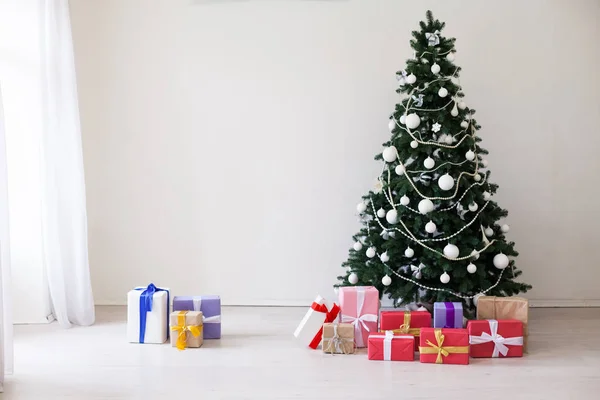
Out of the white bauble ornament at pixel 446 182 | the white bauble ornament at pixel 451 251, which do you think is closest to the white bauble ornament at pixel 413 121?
the white bauble ornament at pixel 446 182

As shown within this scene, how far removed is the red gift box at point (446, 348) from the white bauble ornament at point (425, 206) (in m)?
0.70

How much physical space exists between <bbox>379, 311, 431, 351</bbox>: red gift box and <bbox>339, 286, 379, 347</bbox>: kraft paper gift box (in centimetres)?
9

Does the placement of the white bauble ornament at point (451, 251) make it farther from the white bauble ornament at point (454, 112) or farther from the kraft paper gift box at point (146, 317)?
the kraft paper gift box at point (146, 317)

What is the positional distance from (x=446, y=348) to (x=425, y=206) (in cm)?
80

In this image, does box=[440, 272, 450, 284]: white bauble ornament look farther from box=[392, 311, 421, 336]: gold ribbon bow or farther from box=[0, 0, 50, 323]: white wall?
box=[0, 0, 50, 323]: white wall

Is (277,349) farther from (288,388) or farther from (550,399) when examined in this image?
(550,399)

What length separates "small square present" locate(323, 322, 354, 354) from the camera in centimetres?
330

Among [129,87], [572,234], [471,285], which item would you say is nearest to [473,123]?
[471,285]

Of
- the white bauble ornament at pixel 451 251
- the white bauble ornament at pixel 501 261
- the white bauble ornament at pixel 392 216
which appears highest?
the white bauble ornament at pixel 392 216

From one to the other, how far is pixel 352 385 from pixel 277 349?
0.67 meters

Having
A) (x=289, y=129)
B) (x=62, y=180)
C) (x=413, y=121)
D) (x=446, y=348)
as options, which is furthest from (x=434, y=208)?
(x=62, y=180)

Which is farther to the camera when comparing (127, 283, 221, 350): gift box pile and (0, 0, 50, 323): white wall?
(0, 0, 50, 323): white wall

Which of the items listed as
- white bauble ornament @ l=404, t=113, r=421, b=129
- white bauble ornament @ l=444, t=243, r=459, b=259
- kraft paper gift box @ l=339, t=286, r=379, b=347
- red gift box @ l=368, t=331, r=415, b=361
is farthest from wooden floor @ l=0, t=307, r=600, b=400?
white bauble ornament @ l=404, t=113, r=421, b=129

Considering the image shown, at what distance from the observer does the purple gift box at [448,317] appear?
3.33 meters
